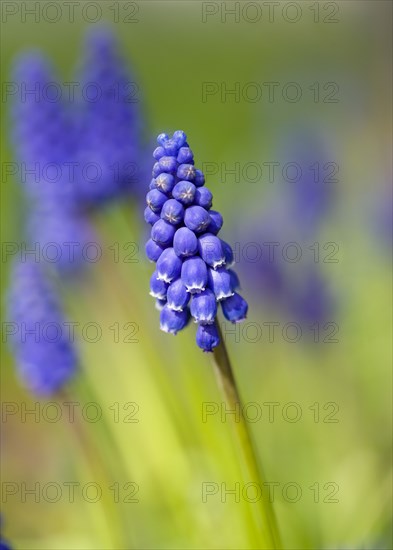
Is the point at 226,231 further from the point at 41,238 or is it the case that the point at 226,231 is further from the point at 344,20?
the point at 344,20

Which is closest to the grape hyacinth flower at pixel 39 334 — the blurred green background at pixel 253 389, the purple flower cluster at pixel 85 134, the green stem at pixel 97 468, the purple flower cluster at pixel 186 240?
the green stem at pixel 97 468

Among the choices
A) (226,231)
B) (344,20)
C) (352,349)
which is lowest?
(352,349)

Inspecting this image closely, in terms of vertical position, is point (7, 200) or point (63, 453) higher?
point (7, 200)

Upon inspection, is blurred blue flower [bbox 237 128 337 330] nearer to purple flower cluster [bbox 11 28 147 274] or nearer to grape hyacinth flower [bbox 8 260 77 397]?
purple flower cluster [bbox 11 28 147 274]

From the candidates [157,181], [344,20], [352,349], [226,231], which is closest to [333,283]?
[352,349]

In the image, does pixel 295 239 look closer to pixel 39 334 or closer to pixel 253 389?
pixel 253 389

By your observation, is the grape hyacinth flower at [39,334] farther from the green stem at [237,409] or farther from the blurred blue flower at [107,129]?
the green stem at [237,409]

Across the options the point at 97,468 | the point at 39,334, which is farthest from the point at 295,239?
the point at 97,468
